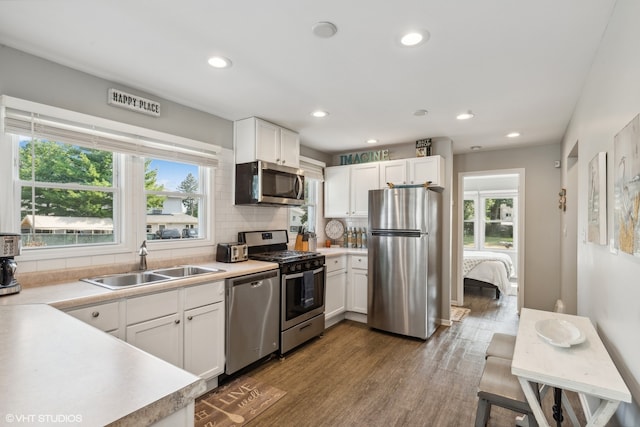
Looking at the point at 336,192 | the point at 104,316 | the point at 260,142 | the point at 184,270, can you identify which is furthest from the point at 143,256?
the point at 336,192

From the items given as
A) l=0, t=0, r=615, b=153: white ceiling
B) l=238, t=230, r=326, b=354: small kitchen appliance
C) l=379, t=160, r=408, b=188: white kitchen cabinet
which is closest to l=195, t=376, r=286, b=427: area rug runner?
l=238, t=230, r=326, b=354: small kitchen appliance

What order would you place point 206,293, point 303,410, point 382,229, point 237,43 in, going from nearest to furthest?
point 237,43, point 303,410, point 206,293, point 382,229

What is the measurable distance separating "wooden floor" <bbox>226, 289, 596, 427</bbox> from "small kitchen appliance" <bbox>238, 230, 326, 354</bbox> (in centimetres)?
19

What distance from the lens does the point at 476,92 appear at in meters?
2.68

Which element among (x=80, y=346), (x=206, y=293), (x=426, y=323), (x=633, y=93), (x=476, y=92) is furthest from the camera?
(x=426, y=323)

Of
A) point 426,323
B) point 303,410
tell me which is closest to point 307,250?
point 426,323

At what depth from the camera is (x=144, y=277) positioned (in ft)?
8.39

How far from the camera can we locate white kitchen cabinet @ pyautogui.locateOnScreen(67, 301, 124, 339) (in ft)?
6.01

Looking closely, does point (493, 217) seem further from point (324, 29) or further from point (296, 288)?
point (324, 29)

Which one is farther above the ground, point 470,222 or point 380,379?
point 470,222

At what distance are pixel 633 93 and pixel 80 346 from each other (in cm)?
238

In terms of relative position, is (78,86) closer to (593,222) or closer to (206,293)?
(206,293)

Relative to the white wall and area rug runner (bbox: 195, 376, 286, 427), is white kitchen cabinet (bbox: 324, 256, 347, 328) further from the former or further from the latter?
the white wall

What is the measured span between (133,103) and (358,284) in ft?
10.6
